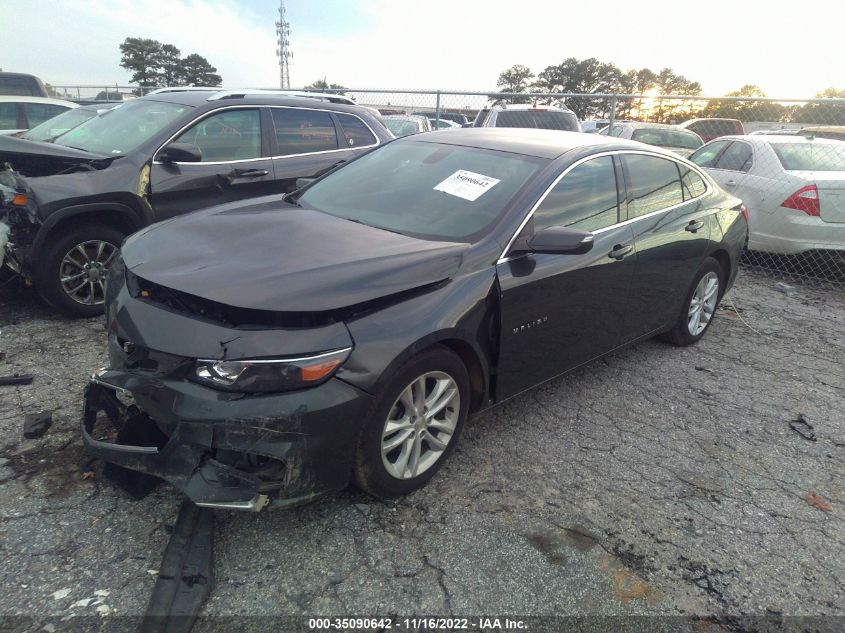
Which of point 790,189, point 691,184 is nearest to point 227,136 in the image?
point 691,184

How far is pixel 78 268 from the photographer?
4.60 metres

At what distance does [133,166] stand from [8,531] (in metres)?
3.16

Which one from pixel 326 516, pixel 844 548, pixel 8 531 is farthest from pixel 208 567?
pixel 844 548

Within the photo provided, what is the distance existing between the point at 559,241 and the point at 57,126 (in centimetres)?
578

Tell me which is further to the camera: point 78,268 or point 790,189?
point 790,189

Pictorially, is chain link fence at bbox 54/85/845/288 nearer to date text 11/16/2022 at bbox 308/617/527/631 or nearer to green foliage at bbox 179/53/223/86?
date text 11/16/2022 at bbox 308/617/527/631

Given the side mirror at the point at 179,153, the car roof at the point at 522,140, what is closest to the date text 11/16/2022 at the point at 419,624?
the car roof at the point at 522,140

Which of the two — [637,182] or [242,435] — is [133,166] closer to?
[242,435]

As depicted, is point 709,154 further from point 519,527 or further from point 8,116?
point 8,116

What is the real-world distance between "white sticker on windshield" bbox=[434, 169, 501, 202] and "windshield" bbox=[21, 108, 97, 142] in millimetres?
4378

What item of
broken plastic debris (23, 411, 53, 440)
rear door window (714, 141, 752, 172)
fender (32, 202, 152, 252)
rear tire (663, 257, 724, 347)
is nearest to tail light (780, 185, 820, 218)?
rear door window (714, 141, 752, 172)

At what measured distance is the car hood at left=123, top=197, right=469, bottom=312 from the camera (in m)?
2.41

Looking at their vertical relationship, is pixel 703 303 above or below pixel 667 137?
below

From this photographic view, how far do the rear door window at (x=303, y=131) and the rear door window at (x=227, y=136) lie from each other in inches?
8.8
